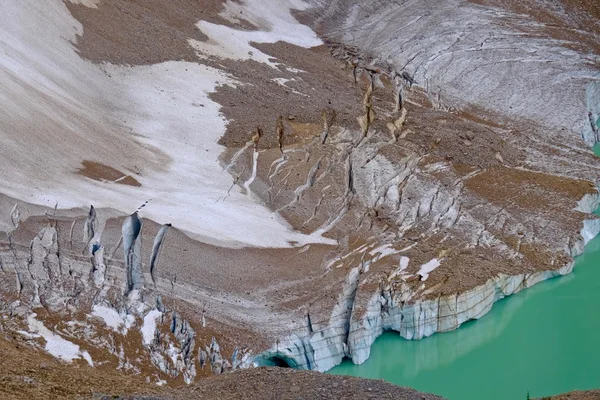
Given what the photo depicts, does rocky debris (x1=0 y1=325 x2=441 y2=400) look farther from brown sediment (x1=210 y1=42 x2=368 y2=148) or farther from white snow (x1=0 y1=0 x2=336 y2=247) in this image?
brown sediment (x1=210 y1=42 x2=368 y2=148)

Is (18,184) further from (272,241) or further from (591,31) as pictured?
(591,31)

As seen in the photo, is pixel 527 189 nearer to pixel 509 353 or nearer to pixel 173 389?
pixel 509 353

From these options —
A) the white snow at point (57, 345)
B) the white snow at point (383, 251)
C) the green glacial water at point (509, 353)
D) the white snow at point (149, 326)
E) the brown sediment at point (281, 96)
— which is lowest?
the green glacial water at point (509, 353)

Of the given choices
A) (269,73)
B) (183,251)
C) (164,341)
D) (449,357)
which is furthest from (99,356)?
(269,73)

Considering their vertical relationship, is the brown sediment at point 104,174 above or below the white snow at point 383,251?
above

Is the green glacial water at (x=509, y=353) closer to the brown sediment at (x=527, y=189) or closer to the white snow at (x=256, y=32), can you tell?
the brown sediment at (x=527, y=189)

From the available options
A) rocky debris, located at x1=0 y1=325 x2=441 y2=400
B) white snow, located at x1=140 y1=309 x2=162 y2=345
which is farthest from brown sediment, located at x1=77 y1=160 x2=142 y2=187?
rocky debris, located at x1=0 y1=325 x2=441 y2=400

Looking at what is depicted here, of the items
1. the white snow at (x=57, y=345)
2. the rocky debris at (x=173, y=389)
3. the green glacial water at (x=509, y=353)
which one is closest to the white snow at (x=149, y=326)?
the white snow at (x=57, y=345)
